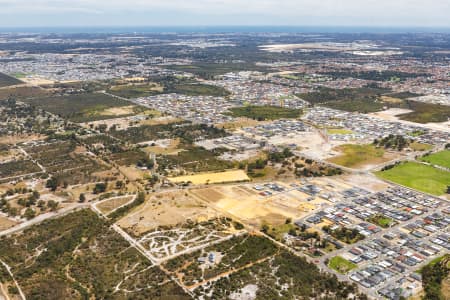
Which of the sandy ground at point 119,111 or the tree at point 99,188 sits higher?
the sandy ground at point 119,111

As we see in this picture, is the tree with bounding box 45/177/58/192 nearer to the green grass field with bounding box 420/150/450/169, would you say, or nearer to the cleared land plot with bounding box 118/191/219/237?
the cleared land plot with bounding box 118/191/219/237

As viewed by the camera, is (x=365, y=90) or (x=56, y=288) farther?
(x=365, y=90)

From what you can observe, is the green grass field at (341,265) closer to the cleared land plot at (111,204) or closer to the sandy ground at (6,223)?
the cleared land plot at (111,204)

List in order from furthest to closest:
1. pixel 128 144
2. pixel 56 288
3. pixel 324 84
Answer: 1. pixel 324 84
2. pixel 128 144
3. pixel 56 288

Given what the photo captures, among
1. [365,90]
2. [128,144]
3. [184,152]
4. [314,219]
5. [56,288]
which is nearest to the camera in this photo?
[56,288]

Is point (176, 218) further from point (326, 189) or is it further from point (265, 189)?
point (326, 189)

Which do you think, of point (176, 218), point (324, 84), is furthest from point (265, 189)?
point (324, 84)

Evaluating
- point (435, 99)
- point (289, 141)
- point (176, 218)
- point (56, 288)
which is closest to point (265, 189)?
point (176, 218)

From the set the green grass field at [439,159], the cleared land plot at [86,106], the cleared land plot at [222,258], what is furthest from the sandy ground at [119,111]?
the cleared land plot at [222,258]
